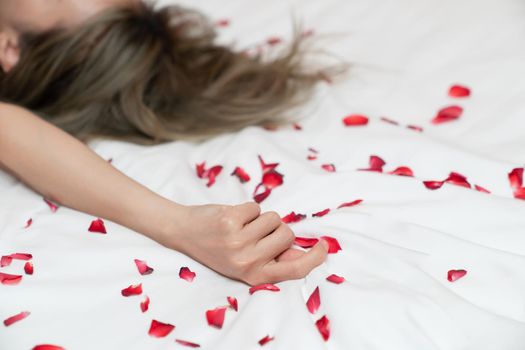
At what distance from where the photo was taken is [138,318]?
853 millimetres

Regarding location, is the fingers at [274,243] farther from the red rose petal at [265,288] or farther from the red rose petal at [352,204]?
the red rose petal at [352,204]

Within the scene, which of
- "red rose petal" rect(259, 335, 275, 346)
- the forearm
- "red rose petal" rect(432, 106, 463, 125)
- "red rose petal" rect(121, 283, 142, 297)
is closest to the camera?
"red rose petal" rect(259, 335, 275, 346)

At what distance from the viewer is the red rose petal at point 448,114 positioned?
128 cm

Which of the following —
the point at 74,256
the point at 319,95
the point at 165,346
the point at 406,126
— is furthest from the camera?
the point at 319,95

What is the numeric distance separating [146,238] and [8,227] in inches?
9.1

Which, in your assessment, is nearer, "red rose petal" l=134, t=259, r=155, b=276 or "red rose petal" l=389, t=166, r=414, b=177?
"red rose petal" l=134, t=259, r=155, b=276

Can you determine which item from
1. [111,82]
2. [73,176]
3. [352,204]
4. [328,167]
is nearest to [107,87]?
[111,82]

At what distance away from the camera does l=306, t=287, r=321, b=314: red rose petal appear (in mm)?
857

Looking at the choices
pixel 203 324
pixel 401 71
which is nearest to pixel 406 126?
pixel 401 71

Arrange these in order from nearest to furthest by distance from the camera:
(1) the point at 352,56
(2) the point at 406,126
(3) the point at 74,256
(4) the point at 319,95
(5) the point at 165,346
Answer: (5) the point at 165,346
(3) the point at 74,256
(2) the point at 406,126
(4) the point at 319,95
(1) the point at 352,56

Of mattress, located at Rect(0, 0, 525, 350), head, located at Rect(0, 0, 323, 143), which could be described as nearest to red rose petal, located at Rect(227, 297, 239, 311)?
mattress, located at Rect(0, 0, 525, 350)

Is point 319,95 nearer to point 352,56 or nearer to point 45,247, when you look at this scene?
point 352,56

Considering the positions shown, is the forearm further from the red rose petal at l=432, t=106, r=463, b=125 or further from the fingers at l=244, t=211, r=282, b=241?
the red rose petal at l=432, t=106, r=463, b=125

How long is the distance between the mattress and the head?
0.06 m
